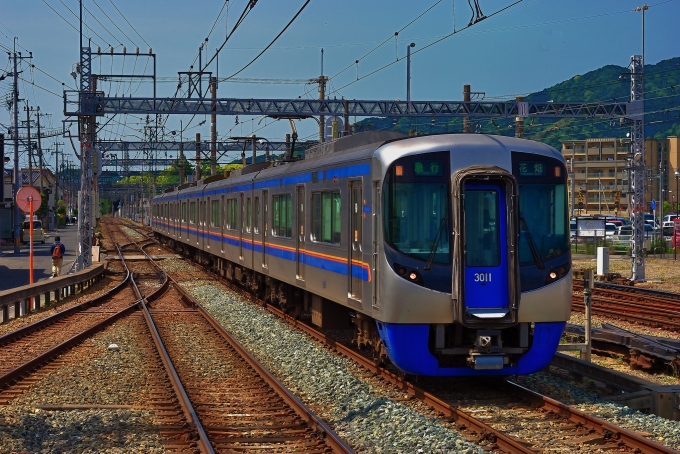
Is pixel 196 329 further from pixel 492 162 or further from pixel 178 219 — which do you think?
pixel 178 219

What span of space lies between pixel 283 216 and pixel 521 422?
8013 millimetres

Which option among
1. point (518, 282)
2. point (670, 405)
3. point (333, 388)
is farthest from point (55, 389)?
point (670, 405)

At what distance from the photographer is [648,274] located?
97.7ft

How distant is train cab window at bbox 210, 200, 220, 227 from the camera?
2469cm

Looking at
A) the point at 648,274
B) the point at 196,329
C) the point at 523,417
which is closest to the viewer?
the point at 523,417

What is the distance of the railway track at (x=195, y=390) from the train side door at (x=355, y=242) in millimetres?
1470

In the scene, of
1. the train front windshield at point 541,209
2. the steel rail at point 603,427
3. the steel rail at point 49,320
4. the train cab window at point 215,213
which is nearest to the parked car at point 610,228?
the train cab window at point 215,213

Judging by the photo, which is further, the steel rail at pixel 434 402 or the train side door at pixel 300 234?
the train side door at pixel 300 234

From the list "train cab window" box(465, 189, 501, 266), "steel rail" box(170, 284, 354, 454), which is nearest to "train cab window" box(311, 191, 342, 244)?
"steel rail" box(170, 284, 354, 454)

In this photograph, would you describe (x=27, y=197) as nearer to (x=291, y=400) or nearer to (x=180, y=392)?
(x=180, y=392)

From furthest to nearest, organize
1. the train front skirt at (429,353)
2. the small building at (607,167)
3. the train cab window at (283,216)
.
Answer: the small building at (607,167), the train cab window at (283,216), the train front skirt at (429,353)

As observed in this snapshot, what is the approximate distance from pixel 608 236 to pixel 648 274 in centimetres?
2408

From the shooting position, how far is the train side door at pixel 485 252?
9133 millimetres

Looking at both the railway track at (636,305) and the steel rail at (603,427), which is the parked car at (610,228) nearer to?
the railway track at (636,305)
